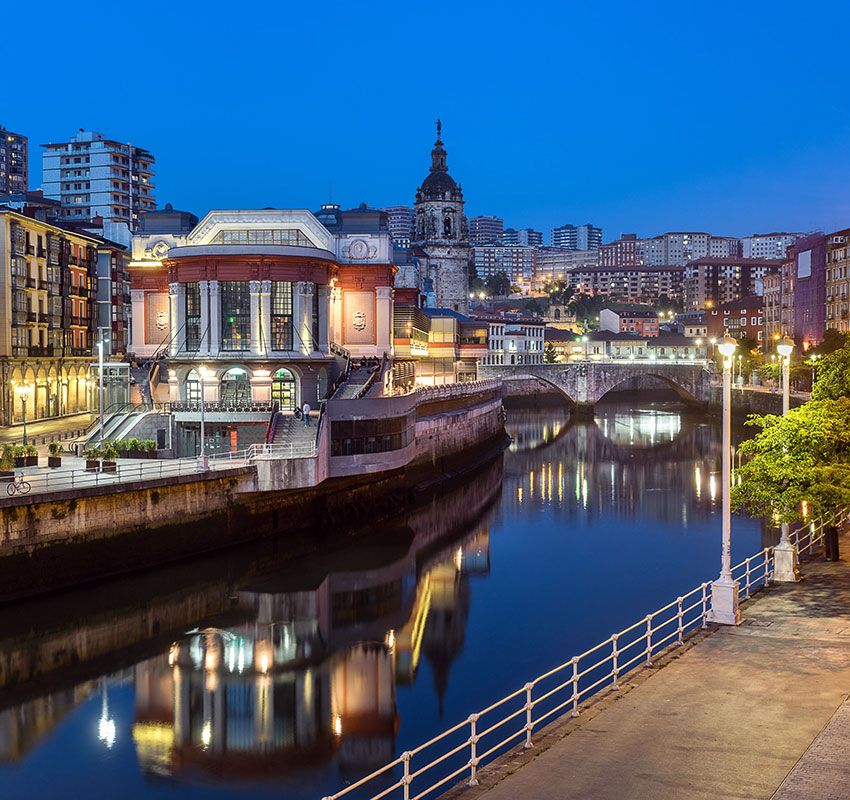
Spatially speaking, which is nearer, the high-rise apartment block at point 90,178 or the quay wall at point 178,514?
the quay wall at point 178,514

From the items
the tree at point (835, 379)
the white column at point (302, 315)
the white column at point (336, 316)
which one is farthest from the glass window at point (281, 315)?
the tree at point (835, 379)

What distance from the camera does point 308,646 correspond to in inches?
1400

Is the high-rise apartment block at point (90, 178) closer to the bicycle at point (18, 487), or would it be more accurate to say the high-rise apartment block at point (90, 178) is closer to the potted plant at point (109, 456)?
the potted plant at point (109, 456)

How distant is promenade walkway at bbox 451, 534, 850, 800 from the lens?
16.7 meters

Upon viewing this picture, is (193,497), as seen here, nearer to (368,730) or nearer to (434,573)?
(434,573)

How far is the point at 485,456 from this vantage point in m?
91.7

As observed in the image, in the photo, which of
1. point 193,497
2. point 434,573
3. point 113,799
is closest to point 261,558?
point 193,497

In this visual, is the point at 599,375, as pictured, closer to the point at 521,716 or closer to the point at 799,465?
the point at 799,465

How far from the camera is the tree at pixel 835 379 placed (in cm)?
3506

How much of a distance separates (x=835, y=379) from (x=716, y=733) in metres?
19.9

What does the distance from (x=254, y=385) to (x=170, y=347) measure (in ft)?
23.1

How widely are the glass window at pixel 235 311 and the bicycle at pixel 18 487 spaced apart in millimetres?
29721

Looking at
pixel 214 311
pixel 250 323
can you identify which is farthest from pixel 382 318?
pixel 214 311

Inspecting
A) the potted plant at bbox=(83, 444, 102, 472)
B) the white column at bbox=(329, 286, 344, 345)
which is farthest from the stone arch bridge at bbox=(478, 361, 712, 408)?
the potted plant at bbox=(83, 444, 102, 472)
